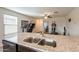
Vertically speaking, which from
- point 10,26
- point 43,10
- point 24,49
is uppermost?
point 43,10

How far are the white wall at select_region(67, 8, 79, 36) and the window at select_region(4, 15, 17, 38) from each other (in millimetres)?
728

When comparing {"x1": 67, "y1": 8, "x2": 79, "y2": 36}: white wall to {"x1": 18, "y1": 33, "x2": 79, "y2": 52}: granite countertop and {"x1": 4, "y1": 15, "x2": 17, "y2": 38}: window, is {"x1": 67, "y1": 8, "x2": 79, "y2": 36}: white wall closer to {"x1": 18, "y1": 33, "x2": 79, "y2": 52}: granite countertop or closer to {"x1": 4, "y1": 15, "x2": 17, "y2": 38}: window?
{"x1": 18, "y1": 33, "x2": 79, "y2": 52}: granite countertop

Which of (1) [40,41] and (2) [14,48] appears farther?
(1) [40,41]

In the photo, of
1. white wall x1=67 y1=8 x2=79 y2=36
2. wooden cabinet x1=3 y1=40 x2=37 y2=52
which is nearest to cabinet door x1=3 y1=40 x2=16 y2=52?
wooden cabinet x1=3 y1=40 x2=37 y2=52

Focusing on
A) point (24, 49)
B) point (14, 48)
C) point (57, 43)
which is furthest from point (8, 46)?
point (57, 43)

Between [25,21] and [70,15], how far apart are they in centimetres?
61

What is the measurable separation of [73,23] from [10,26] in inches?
33.5

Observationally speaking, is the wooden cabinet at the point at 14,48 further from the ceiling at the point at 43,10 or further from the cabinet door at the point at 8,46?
the ceiling at the point at 43,10

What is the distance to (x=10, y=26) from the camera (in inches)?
45.1

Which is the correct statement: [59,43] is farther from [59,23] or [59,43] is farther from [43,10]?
[43,10]

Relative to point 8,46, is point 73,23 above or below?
above
